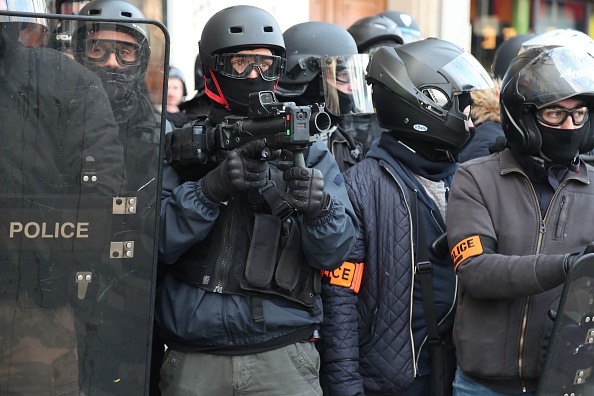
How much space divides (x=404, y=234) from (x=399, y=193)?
0.16m

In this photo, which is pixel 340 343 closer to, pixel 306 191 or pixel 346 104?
pixel 306 191

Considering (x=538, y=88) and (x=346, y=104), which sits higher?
(x=538, y=88)

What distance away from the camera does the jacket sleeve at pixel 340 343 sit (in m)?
3.54

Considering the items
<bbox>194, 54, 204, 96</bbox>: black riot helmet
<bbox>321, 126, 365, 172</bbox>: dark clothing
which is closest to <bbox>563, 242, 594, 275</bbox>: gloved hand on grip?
<bbox>321, 126, 365, 172</bbox>: dark clothing

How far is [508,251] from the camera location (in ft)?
11.1

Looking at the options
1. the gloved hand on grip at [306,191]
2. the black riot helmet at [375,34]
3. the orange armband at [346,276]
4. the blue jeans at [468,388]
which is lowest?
the blue jeans at [468,388]

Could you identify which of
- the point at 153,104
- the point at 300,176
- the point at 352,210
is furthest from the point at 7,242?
the point at 352,210

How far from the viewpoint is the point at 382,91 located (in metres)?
3.99

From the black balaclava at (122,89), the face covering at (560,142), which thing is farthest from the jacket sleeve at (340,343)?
the black balaclava at (122,89)

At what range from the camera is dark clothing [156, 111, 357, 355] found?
10.8 ft

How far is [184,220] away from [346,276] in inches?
26.5

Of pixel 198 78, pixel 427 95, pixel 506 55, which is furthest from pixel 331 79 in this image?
pixel 198 78

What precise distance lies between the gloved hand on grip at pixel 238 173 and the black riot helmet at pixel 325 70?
163cm

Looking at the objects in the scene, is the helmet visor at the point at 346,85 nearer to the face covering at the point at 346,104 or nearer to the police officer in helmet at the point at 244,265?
the face covering at the point at 346,104
